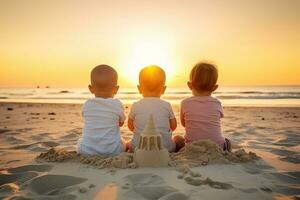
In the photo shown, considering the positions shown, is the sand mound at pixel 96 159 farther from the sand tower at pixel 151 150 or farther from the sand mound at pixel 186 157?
the sand tower at pixel 151 150

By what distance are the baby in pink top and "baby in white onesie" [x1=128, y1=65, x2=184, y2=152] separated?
28cm

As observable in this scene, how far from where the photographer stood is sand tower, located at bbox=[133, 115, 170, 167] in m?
3.86

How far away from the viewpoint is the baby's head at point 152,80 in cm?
482

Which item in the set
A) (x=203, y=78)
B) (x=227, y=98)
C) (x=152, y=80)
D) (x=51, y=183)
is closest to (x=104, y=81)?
(x=152, y=80)

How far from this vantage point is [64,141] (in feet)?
21.0

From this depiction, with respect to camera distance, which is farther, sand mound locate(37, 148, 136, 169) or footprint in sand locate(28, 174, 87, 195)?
sand mound locate(37, 148, 136, 169)

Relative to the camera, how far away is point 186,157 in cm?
441

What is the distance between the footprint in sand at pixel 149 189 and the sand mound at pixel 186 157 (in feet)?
1.46

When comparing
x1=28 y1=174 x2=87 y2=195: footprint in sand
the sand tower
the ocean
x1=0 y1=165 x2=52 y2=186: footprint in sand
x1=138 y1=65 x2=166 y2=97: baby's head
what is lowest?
the ocean

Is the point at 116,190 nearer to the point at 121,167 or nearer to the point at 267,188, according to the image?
the point at 121,167

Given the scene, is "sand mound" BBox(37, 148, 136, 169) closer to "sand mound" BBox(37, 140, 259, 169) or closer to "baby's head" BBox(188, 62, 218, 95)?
"sand mound" BBox(37, 140, 259, 169)

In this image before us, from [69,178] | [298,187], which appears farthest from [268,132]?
[69,178]

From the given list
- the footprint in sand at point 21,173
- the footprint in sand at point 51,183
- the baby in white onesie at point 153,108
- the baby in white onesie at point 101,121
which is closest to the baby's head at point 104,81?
the baby in white onesie at point 101,121

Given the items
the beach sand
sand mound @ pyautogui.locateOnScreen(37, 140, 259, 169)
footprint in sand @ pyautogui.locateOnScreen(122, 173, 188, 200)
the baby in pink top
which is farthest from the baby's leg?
footprint in sand @ pyautogui.locateOnScreen(122, 173, 188, 200)
